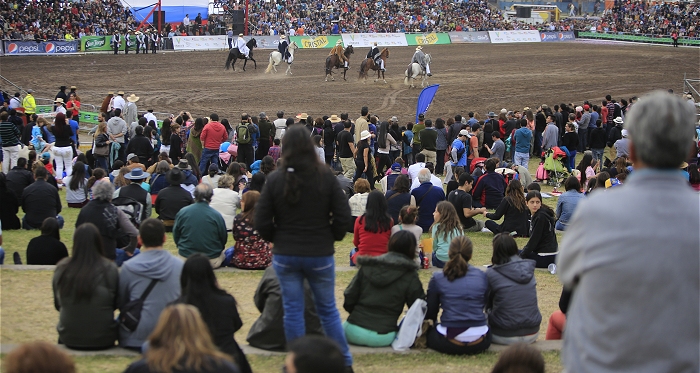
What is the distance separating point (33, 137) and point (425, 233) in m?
9.33

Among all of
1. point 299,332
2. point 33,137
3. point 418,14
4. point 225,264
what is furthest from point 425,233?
point 418,14

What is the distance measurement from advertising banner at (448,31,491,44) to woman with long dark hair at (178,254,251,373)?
49.2 metres

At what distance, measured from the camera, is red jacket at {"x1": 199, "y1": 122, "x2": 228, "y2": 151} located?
16938mm

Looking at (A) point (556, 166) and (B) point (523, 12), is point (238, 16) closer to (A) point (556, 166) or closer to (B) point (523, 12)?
(B) point (523, 12)

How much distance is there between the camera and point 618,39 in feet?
185

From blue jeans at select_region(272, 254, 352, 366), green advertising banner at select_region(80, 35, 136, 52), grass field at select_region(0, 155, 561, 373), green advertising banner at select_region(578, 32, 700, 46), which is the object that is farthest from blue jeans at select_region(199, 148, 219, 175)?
green advertising banner at select_region(578, 32, 700, 46)

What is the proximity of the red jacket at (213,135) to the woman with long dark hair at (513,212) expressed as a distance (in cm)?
690

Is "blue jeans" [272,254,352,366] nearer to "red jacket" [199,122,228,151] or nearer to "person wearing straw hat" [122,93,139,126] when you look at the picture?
"red jacket" [199,122,228,151]

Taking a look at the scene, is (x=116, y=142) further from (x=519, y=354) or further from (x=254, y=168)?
(x=519, y=354)

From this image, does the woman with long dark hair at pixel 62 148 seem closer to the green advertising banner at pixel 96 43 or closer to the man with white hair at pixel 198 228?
the man with white hair at pixel 198 228

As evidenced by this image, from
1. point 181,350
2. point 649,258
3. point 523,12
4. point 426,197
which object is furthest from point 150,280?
point 523,12

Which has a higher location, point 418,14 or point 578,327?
point 418,14

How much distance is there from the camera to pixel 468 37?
177ft

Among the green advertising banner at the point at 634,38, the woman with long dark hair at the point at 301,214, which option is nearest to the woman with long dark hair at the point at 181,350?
the woman with long dark hair at the point at 301,214
